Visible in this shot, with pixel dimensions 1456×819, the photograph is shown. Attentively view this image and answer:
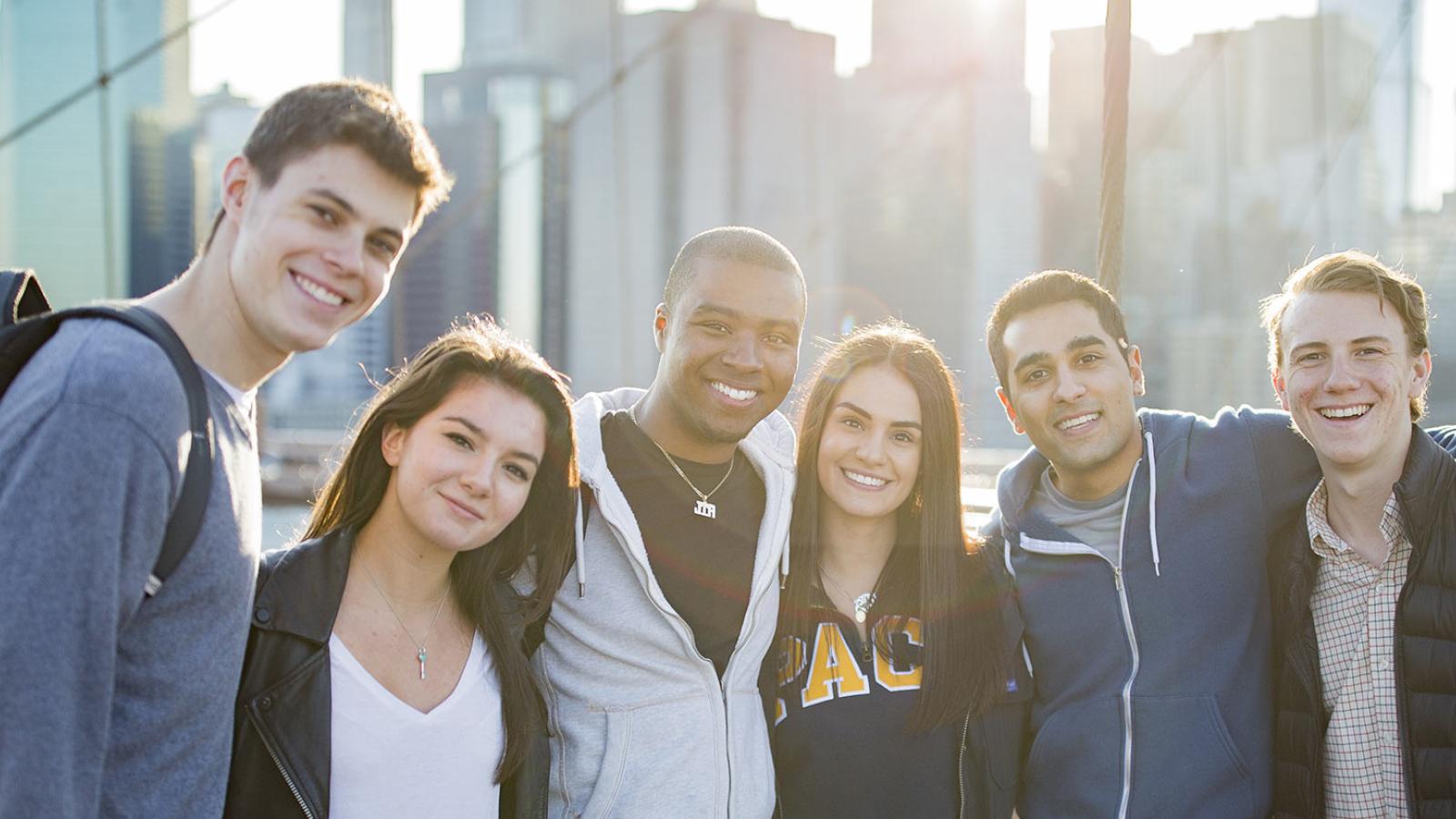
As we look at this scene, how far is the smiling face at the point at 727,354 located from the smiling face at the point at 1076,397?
540 mm

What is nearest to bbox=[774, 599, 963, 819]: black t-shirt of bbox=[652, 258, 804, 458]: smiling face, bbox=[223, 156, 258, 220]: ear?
bbox=[652, 258, 804, 458]: smiling face

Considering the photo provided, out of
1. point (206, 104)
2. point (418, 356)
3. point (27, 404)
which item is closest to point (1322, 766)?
point (418, 356)

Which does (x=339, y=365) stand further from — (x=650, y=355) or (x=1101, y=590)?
(x=1101, y=590)

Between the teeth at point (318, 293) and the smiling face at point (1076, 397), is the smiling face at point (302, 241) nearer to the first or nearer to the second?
the teeth at point (318, 293)

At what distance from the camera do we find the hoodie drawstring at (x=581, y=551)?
2.23 meters

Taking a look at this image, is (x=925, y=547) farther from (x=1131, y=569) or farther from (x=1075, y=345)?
(x=1075, y=345)

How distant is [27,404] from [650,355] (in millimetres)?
17054

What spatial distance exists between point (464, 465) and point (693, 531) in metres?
A: 0.58

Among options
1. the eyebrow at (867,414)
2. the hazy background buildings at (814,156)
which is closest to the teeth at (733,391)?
the eyebrow at (867,414)

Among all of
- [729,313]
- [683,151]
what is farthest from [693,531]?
[683,151]

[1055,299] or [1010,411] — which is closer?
[1055,299]

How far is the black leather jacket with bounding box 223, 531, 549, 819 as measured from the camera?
5.68ft

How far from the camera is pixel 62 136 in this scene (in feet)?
47.4

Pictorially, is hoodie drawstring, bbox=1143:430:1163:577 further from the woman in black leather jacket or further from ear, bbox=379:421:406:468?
ear, bbox=379:421:406:468
